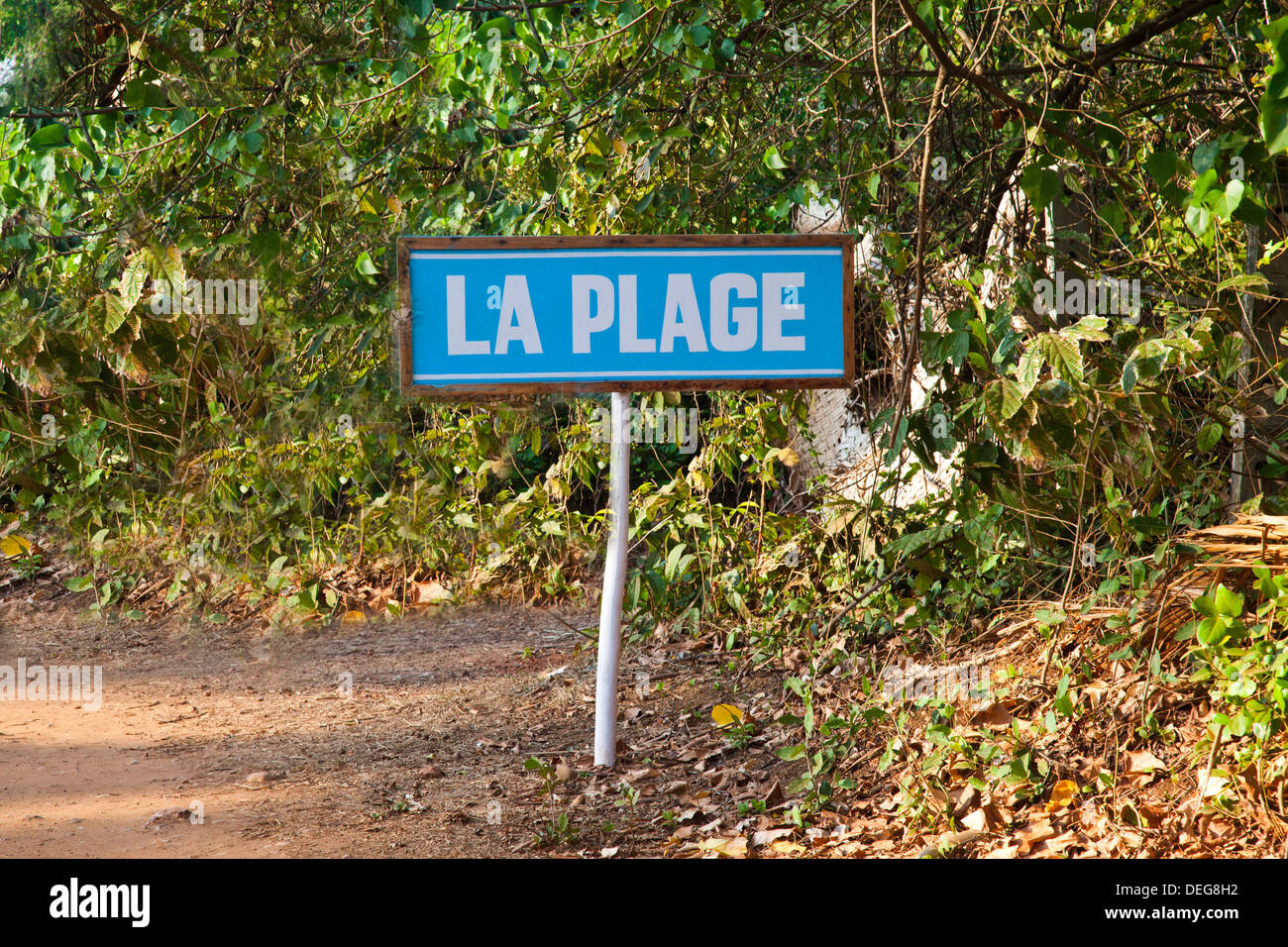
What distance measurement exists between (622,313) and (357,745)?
205 centimetres

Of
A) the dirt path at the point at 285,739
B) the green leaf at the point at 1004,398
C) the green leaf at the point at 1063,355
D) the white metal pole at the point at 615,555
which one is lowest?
the dirt path at the point at 285,739

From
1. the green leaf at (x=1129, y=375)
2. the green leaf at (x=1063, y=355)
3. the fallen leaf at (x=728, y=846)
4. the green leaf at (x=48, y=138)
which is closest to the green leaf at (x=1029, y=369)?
the green leaf at (x=1063, y=355)

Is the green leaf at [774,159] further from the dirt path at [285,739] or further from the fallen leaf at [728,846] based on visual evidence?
the dirt path at [285,739]

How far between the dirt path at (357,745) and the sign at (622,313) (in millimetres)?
1282

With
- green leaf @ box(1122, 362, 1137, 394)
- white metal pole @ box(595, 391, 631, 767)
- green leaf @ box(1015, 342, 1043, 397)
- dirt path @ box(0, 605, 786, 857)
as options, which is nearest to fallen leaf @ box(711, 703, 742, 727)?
dirt path @ box(0, 605, 786, 857)

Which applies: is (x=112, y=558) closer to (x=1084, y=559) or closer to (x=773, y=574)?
(x=773, y=574)

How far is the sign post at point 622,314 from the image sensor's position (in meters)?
2.98

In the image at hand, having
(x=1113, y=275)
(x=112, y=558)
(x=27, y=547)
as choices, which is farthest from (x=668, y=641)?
(x=27, y=547)

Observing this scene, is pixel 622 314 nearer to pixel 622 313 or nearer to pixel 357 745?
pixel 622 313

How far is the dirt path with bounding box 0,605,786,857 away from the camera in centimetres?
324

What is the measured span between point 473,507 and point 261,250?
255cm

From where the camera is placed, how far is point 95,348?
3.98 metres

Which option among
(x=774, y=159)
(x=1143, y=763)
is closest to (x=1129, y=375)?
(x=1143, y=763)

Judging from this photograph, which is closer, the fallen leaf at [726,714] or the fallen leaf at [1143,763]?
the fallen leaf at [1143,763]
